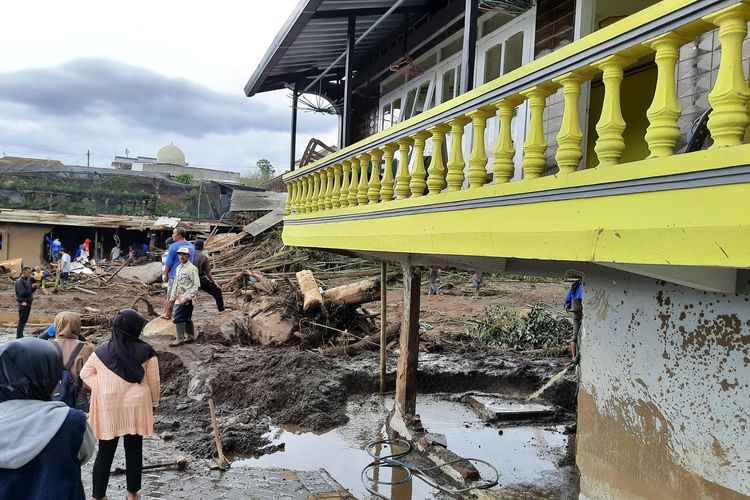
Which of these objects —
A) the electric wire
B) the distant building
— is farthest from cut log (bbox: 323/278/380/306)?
the distant building

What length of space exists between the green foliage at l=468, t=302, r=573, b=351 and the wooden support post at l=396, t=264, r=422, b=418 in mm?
5535

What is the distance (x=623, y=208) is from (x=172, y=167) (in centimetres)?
4836

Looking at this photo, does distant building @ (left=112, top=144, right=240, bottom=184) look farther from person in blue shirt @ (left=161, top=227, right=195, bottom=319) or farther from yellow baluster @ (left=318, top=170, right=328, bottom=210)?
yellow baluster @ (left=318, top=170, right=328, bottom=210)

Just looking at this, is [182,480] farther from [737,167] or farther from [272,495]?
[737,167]

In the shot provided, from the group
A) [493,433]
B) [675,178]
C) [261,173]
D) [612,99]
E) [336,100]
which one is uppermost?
[261,173]

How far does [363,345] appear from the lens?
10.9 meters

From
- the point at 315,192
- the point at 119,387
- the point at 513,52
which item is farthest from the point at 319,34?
the point at 119,387

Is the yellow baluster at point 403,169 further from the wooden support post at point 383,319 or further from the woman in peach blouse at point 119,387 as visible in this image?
the wooden support post at point 383,319

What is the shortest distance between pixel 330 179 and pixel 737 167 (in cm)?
510

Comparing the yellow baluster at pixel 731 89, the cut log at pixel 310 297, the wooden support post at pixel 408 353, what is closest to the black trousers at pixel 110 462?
the wooden support post at pixel 408 353

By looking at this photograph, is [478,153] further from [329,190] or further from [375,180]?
[329,190]

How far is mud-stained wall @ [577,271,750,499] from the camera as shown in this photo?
2.98 metres

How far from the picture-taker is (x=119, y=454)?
19.9 feet

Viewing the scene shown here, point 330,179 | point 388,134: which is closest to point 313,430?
point 330,179
